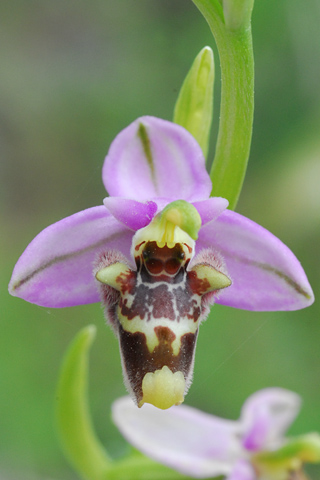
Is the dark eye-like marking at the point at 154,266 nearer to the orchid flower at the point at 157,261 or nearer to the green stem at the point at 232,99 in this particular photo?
the orchid flower at the point at 157,261

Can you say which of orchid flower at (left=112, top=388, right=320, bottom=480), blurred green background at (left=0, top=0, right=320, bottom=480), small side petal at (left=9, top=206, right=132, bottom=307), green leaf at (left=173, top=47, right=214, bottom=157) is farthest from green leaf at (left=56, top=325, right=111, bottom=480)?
blurred green background at (left=0, top=0, right=320, bottom=480)

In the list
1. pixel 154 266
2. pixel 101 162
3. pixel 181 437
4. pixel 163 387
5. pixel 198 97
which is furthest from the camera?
pixel 101 162

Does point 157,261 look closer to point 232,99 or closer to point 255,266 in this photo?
point 255,266

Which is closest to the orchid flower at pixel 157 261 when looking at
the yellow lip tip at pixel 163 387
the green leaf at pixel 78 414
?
the yellow lip tip at pixel 163 387

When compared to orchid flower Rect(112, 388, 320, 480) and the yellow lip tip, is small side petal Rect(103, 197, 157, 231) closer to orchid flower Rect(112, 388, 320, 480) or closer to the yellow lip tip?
the yellow lip tip

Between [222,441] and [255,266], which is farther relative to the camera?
[222,441]

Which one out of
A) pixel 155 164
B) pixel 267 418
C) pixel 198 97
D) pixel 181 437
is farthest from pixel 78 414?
pixel 198 97
